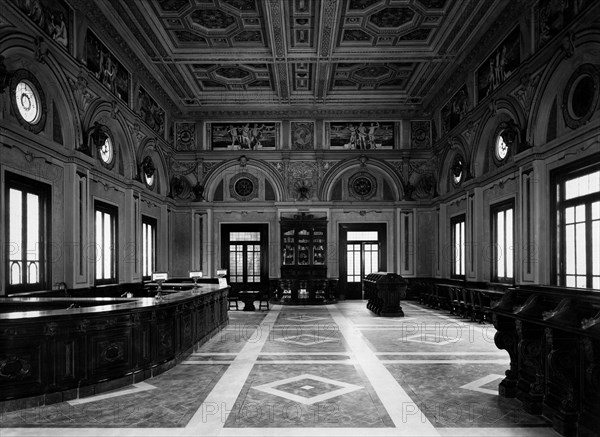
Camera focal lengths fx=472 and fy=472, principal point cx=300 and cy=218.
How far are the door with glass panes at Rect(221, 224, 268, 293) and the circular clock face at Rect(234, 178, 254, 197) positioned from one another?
1275 mm

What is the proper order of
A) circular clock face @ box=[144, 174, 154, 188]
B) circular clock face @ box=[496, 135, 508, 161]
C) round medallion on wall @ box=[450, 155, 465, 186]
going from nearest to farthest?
circular clock face @ box=[496, 135, 508, 161], round medallion on wall @ box=[450, 155, 465, 186], circular clock face @ box=[144, 174, 154, 188]

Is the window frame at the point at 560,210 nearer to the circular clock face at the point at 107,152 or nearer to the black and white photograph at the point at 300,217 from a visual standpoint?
the black and white photograph at the point at 300,217

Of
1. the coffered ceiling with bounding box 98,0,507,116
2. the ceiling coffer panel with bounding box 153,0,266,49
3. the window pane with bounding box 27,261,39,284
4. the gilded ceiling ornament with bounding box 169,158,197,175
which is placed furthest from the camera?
the gilded ceiling ornament with bounding box 169,158,197,175

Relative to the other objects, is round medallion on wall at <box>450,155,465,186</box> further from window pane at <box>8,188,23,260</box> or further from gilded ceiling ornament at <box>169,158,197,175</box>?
window pane at <box>8,188,23,260</box>

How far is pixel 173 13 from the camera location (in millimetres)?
11031

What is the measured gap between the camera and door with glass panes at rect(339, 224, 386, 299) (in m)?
18.1

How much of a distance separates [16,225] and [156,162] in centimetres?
813

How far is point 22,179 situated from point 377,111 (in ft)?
41.7

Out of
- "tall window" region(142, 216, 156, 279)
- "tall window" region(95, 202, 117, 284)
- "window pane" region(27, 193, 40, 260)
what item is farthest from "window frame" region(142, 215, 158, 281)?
"window pane" region(27, 193, 40, 260)

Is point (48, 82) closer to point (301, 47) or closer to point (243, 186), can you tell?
point (301, 47)

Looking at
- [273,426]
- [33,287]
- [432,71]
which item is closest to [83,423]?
[273,426]

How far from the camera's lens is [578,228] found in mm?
8367

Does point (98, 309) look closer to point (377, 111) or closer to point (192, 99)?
point (192, 99)

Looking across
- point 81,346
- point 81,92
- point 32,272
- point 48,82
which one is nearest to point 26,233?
point 32,272
